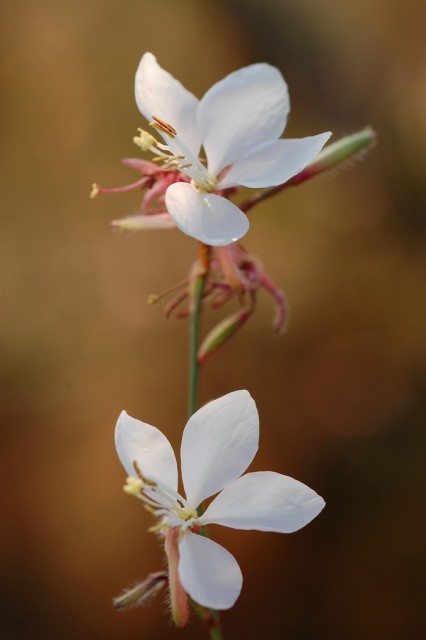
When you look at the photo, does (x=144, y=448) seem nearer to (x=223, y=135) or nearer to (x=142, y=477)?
(x=142, y=477)

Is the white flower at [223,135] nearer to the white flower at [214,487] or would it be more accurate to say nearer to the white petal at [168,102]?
the white petal at [168,102]

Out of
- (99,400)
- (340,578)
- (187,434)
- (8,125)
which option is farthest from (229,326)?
(8,125)

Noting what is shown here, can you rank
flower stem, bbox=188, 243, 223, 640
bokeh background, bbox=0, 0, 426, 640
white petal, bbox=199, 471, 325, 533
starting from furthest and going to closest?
bokeh background, bbox=0, 0, 426, 640 < flower stem, bbox=188, 243, 223, 640 < white petal, bbox=199, 471, 325, 533

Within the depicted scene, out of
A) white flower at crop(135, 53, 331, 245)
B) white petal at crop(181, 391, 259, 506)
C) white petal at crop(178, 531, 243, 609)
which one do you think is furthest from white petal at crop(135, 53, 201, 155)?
white petal at crop(178, 531, 243, 609)

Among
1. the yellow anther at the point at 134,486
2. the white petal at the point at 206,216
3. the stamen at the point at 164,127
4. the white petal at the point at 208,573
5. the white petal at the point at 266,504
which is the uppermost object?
the stamen at the point at 164,127

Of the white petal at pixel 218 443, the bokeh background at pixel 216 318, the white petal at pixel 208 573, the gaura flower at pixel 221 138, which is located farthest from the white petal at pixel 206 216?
the bokeh background at pixel 216 318

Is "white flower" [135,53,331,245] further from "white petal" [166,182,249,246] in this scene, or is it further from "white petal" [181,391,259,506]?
"white petal" [181,391,259,506]

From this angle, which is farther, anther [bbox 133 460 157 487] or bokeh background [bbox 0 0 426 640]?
bokeh background [bbox 0 0 426 640]

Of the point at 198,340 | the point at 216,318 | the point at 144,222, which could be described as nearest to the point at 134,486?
the point at 198,340
